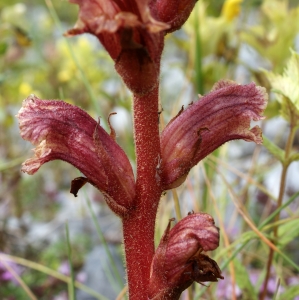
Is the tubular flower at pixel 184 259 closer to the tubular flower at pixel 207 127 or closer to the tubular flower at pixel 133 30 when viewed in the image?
the tubular flower at pixel 207 127

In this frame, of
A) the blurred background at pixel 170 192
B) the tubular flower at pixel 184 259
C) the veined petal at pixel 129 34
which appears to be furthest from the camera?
the blurred background at pixel 170 192

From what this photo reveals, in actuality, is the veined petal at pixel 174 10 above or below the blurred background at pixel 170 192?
below

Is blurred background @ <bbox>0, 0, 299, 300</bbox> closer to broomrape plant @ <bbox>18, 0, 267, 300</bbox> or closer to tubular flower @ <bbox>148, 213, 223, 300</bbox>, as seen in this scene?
broomrape plant @ <bbox>18, 0, 267, 300</bbox>

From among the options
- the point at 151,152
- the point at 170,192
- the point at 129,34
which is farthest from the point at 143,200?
the point at 170,192

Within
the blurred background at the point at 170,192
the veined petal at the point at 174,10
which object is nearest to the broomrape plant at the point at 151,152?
the veined petal at the point at 174,10

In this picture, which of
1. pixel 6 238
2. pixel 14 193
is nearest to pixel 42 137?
pixel 6 238

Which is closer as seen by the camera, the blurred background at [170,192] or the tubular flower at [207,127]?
the tubular flower at [207,127]

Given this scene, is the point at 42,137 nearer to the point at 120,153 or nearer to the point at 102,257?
the point at 120,153

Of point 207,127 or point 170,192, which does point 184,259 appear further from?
point 170,192
